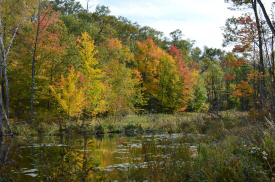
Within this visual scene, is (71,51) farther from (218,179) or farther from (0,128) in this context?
(218,179)

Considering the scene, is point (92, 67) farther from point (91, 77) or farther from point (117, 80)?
point (117, 80)

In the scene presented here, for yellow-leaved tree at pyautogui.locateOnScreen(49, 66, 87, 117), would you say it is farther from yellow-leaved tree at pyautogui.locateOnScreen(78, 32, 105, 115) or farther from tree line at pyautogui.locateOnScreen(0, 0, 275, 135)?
yellow-leaved tree at pyautogui.locateOnScreen(78, 32, 105, 115)

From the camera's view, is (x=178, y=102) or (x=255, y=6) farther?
(x=178, y=102)

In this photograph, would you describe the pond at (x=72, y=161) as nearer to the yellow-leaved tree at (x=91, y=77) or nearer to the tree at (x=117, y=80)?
Answer: the yellow-leaved tree at (x=91, y=77)

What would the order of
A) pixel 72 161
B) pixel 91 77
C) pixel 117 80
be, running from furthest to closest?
pixel 117 80 < pixel 91 77 < pixel 72 161

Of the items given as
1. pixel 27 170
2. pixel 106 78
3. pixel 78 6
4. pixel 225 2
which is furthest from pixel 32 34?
pixel 78 6

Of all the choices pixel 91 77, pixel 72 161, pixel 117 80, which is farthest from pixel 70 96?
pixel 72 161

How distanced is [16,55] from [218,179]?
1940cm

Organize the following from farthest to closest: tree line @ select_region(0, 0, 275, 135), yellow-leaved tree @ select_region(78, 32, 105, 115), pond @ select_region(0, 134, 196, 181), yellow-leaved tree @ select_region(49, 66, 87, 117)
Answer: yellow-leaved tree @ select_region(78, 32, 105, 115), yellow-leaved tree @ select_region(49, 66, 87, 117), tree line @ select_region(0, 0, 275, 135), pond @ select_region(0, 134, 196, 181)

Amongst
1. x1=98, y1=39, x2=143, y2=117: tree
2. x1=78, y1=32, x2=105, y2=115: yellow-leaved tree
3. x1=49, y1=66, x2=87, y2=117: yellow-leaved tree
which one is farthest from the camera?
x1=98, y1=39, x2=143, y2=117: tree

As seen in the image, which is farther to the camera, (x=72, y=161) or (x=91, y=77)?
(x=91, y=77)

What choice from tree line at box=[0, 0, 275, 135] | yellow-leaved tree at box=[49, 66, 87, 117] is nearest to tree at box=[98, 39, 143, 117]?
tree line at box=[0, 0, 275, 135]

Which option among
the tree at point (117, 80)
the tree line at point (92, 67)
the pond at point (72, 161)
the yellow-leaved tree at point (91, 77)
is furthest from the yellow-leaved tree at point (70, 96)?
the pond at point (72, 161)

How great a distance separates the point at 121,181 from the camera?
4.52 meters
